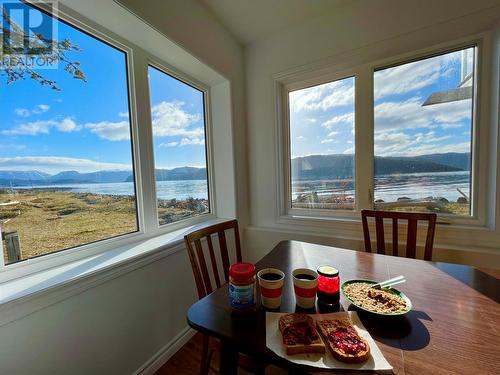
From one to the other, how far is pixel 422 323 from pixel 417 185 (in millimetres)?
1328

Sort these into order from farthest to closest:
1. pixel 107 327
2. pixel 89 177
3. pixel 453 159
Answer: pixel 453 159 → pixel 89 177 → pixel 107 327

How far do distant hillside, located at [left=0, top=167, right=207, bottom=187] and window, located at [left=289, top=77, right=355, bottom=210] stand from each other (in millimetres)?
1179

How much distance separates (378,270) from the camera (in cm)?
101

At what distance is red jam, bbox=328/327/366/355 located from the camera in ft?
1.77

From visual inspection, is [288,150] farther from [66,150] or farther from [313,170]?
[66,150]

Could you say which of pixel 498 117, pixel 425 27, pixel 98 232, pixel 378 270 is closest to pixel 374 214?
pixel 378 270

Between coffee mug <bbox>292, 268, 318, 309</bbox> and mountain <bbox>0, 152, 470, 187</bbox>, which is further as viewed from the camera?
mountain <bbox>0, 152, 470, 187</bbox>

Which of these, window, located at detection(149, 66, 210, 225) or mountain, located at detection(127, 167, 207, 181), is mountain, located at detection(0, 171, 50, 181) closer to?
mountain, located at detection(127, 167, 207, 181)

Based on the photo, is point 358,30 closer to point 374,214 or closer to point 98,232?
point 374,214

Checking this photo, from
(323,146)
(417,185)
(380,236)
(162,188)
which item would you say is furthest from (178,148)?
(417,185)

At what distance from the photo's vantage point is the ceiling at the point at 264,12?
165 centimetres

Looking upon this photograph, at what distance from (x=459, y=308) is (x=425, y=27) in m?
1.78

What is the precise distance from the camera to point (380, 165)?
1.76 metres

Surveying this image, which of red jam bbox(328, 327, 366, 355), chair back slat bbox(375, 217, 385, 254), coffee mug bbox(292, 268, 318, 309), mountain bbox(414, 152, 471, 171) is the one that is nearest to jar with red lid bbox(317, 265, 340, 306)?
coffee mug bbox(292, 268, 318, 309)
